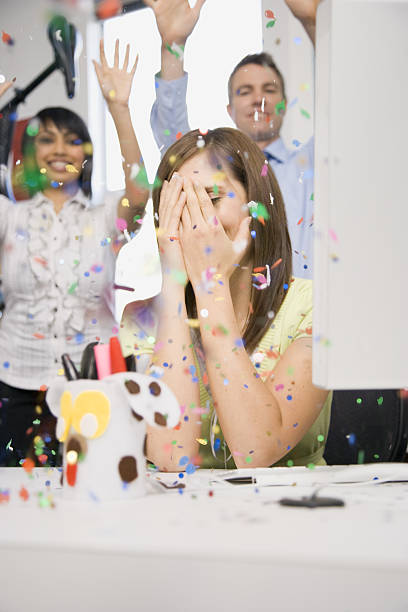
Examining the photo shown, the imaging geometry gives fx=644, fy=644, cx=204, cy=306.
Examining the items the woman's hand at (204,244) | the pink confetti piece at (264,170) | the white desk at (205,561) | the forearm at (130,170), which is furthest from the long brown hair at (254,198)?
the white desk at (205,561)

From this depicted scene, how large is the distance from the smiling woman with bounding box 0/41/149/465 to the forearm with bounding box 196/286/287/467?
510 millimetres

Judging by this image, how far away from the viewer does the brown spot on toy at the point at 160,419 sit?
1.99ft

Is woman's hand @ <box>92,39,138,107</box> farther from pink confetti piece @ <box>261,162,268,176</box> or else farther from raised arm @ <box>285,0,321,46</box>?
pink confetti piece @ <box>261,162,268,176</box>

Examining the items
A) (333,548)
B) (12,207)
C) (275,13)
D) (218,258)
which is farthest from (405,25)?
(12,207)

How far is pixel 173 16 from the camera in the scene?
5.09 ft

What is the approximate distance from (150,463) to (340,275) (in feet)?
2.31

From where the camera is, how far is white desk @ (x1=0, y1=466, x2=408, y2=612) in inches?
14.8

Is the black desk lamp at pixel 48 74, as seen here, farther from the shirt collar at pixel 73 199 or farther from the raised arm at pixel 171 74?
the raised arm at pixel 171 74

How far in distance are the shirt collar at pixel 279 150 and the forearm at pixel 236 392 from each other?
580 millimetres

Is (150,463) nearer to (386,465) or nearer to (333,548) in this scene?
(386,465)

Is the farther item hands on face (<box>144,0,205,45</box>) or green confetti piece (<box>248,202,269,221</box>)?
hands on face (<box>144,0,205,45</box>)

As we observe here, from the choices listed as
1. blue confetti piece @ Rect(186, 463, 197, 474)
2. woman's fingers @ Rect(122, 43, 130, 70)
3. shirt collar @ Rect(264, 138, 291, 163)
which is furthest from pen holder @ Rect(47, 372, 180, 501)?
woman's fingers @ Rect(122, 43, 130, 70)

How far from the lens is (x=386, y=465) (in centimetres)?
77

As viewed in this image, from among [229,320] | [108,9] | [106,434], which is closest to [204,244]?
[229,320]
